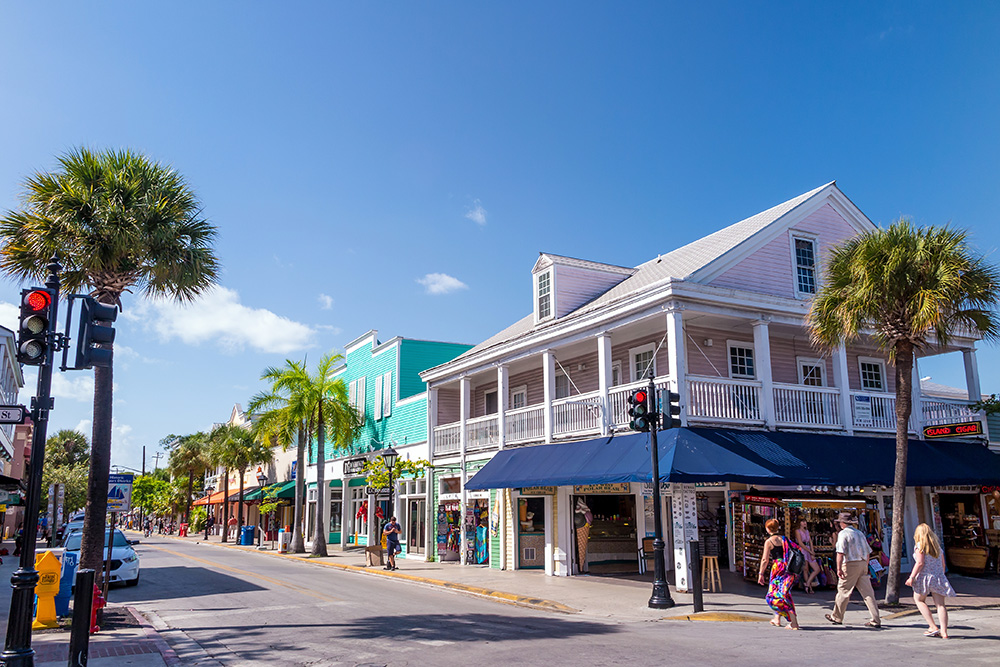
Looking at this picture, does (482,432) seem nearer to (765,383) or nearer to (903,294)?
(765,383)

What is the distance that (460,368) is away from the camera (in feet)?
84.4

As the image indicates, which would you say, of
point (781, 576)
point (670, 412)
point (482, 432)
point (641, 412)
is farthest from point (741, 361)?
point (781, 576)

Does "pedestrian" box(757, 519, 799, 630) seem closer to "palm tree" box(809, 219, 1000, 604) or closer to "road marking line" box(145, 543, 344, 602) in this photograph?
"palm tree" box(809, 219, 1000, 604)

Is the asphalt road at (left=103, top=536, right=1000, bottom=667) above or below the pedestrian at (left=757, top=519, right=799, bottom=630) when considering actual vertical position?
below

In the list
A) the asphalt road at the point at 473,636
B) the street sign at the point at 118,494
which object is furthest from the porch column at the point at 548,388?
the street sign at the point at 118,494

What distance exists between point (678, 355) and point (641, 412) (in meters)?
2.95

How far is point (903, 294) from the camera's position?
14898 mm

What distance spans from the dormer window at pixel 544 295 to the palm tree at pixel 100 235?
11451 millimetres

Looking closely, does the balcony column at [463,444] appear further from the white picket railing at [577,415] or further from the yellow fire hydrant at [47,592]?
the yellow fire hydrant at [47,592]

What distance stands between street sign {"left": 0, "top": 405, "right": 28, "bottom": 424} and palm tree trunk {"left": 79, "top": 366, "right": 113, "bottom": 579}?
3900mm

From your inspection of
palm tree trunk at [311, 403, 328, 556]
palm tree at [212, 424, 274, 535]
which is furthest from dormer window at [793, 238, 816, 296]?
palm tree at [212, 424, 274, 535]

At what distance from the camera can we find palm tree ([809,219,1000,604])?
14336 mm

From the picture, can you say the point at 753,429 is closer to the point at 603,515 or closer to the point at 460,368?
the point at 603,515

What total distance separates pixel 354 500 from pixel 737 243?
24.8 m
